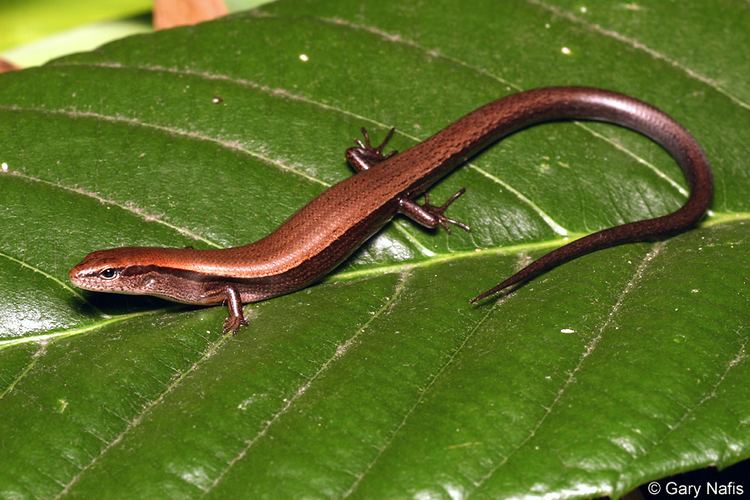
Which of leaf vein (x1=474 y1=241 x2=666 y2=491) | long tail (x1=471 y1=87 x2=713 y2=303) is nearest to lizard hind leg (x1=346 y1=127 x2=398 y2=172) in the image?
long tail (x1=471 y1=87 x2=713 y2=303)

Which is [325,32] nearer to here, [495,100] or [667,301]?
[495,100]

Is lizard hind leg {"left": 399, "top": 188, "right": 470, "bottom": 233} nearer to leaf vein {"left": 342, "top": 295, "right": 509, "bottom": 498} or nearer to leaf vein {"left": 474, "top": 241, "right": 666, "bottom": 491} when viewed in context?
leaf vein {"left": 342, "top": 295, "right": 509, "bottom": 498}

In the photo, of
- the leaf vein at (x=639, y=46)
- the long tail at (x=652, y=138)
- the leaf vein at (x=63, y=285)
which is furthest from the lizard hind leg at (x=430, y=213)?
the leaf vein at (x=63, y=285)

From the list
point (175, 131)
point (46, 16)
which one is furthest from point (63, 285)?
point (46, 16)

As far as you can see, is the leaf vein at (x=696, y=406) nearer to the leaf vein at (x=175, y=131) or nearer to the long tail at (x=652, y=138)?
the long tail at (x=652, y=138)

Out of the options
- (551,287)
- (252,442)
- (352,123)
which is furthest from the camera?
(352,123)

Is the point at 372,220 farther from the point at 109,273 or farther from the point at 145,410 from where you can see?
the point at 145,410

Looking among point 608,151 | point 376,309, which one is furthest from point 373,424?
point 608,151
